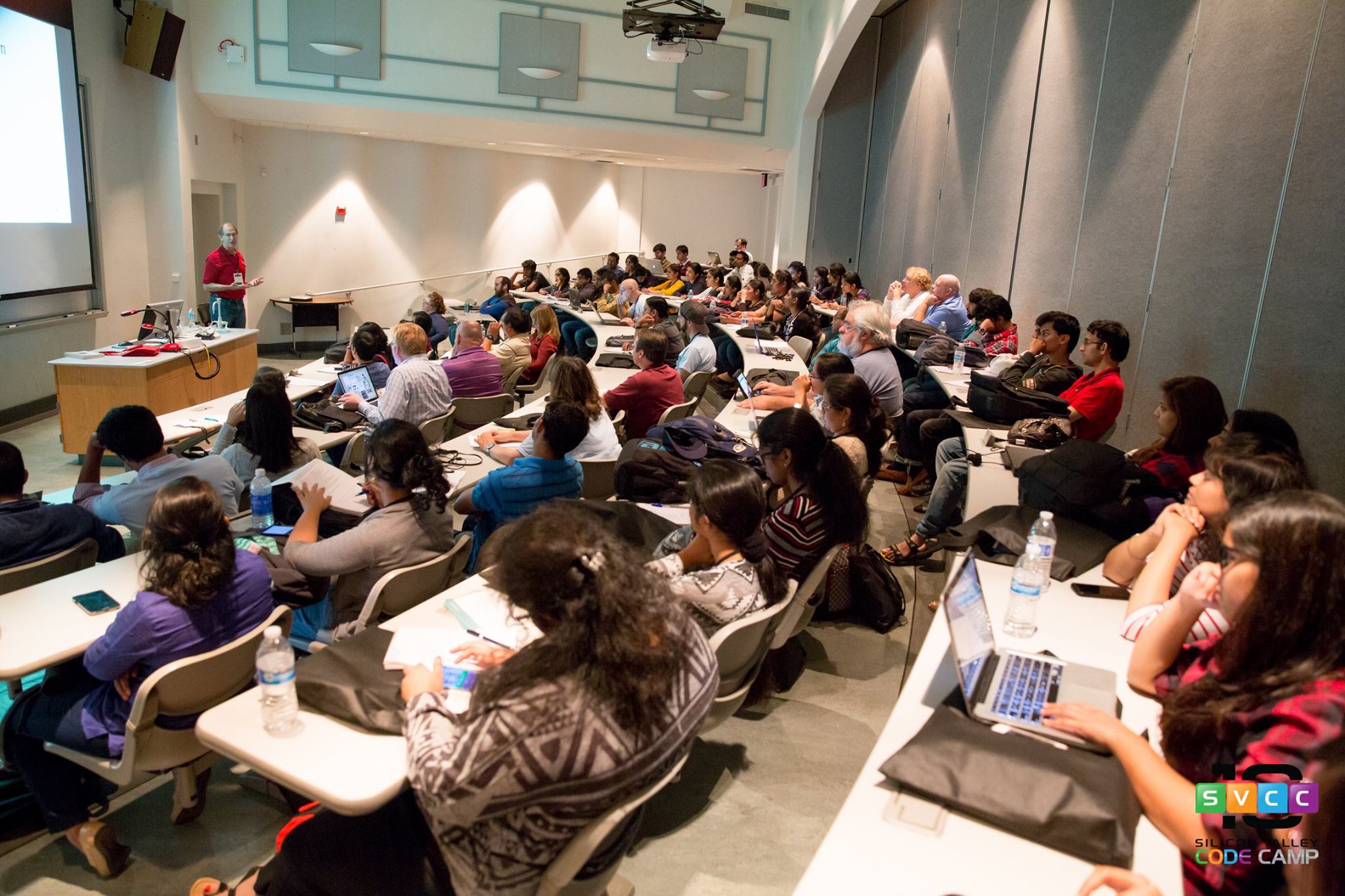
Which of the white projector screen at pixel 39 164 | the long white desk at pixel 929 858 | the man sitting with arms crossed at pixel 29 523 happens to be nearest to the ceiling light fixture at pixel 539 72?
the white projector screen at pixel 39 164

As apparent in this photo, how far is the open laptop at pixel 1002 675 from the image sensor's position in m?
1.89

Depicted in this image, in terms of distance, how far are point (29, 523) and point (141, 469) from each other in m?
0.59

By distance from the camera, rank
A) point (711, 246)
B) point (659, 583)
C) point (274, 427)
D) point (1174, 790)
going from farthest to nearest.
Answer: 1. point (711, 246)
2. point (274, 427)
3. point (659, 583)
4. point (1174, 790)

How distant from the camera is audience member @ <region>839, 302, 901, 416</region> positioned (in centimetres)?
552

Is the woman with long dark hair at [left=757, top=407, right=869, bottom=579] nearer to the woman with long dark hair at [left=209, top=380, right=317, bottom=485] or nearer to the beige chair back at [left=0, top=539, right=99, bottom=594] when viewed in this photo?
the woman with long dark hair at [left=209, top=380, right=317, bottom=485]

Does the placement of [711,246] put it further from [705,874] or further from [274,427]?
[705,874]

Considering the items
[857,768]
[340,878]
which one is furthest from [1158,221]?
[340,878]

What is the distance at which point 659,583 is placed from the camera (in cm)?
172

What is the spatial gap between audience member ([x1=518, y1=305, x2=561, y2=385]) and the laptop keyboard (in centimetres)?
581

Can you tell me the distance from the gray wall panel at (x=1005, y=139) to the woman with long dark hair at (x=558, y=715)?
6872 mm

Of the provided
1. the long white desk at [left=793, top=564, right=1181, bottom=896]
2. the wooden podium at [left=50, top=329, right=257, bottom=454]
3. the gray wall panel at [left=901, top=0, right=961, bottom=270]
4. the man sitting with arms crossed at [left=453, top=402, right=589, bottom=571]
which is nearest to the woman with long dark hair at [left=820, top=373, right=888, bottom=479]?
the man sitting with arms crossed at [left=453, top=402, right=589, bottom=571]

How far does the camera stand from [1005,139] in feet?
25.5

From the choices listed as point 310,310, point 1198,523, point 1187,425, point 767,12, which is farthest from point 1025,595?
point 310,310

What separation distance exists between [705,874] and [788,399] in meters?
3.36
